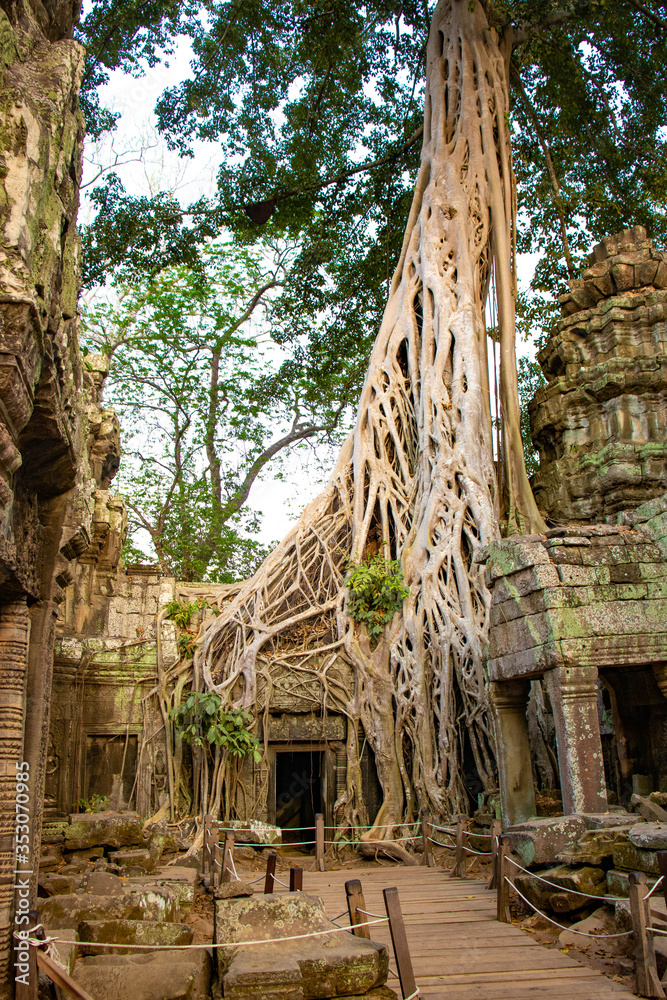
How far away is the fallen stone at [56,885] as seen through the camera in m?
3.96

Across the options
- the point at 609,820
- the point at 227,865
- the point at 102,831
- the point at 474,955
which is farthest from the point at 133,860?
the point at 609,820

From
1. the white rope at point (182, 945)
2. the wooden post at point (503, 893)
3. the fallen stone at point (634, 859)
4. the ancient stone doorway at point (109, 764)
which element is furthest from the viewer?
the ancient stone doorway at point (109, 764)

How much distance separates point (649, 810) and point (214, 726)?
169 inches

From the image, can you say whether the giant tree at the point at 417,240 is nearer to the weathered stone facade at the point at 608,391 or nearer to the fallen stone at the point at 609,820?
the weathered stone facade at the point at 608,391

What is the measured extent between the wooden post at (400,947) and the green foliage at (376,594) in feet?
16.7

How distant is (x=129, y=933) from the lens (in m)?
3.37

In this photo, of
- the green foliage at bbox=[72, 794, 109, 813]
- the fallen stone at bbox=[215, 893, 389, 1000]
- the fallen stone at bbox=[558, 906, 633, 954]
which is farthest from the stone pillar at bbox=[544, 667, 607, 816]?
the green foliage at bbox=[72, 794, 109, 813]

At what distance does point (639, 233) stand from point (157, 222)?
275 inches

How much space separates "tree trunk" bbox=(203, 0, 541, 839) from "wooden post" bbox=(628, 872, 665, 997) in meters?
3.62

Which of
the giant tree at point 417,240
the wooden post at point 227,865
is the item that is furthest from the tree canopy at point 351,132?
the wooden post at point 227,865

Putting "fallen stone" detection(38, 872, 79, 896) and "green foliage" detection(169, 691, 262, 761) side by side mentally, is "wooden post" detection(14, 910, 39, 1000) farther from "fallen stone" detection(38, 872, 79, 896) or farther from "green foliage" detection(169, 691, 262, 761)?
"green foliage" detection(169, 691, 262, 761)

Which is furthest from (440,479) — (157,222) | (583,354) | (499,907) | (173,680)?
(157,222)

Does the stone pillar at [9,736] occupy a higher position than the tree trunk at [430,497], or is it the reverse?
the tree trunk at [430,497]

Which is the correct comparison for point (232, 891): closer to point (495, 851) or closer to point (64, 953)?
point (64, 953)
